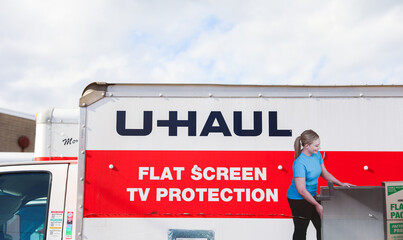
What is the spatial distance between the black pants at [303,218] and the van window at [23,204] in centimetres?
226

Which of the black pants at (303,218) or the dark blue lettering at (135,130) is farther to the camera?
the dark blue lettering at (135,130)

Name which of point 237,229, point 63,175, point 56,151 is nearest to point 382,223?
point 237,229

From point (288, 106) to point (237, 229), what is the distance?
3.96 ft

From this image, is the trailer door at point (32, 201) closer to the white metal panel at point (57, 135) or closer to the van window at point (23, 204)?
the van window at point (23, 204)

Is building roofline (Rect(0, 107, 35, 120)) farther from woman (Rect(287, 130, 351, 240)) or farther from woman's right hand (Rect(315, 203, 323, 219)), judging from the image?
woman's right hand (Rect(315, 203, 323, 219))

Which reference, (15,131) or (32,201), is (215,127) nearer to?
(32,201)

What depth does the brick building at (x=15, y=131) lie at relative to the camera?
18002mm

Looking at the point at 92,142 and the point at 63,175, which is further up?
the point at 92,142

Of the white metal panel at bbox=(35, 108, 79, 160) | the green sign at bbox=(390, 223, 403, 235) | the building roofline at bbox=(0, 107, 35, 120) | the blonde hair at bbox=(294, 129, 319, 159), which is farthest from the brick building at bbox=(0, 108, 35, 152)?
the green sign at bbox=(390, 223, 403, 235)

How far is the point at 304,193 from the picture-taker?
10.8ft

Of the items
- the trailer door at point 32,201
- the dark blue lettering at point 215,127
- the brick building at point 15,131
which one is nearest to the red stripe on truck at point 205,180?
the dark blue lettering at point 215,127

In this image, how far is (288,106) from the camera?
3.43 metres

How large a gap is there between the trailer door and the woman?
2.12 m

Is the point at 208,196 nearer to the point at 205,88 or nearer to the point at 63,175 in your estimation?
the point at 205,88
